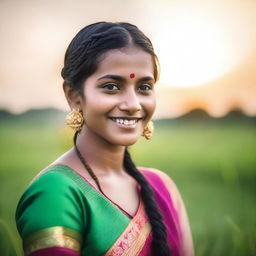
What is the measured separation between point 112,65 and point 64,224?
483 mm

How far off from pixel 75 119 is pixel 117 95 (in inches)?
6.4

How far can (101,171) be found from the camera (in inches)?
53.5

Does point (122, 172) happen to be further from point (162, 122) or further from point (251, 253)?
point (251, 253)

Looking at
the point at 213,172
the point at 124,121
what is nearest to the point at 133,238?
the point at 124,121

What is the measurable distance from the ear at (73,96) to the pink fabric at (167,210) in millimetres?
436

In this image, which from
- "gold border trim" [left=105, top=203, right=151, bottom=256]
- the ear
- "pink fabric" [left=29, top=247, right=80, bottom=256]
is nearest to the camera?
"pink fabric" [left=29, top=247, right=80, bottom=256]

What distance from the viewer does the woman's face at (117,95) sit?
124cm

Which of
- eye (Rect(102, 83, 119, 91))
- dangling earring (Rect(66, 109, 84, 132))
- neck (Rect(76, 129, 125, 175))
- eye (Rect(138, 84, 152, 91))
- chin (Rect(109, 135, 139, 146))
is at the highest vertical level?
eye (Rect(102, 83, 119, 91))

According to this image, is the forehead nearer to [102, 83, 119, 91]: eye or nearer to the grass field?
[102, 83, 119, 91]: eye

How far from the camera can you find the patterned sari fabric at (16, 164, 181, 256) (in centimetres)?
112

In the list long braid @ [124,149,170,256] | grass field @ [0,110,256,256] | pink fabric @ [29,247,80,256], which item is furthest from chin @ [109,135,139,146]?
grass field @ [0,110,256,256]

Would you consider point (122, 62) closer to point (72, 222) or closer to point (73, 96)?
point (73, 96)

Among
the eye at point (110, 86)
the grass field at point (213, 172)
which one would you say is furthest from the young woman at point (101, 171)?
the grass field at point (213, 172)

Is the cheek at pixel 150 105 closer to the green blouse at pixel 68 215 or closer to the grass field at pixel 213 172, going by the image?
the green blouse at pixel 68 215
